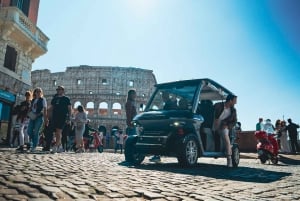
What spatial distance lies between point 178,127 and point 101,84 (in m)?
48.1

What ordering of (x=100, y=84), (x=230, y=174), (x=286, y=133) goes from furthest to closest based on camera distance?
(x=100, y=84)
(x=286, y=133)
(x=230, y=174)

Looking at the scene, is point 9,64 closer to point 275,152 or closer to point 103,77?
point 275,152

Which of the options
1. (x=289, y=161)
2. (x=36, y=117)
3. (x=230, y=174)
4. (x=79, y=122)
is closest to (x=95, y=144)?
(x=79, y=122)

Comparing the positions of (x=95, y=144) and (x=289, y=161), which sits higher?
(x=95, y=144)

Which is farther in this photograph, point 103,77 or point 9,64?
point 103,77

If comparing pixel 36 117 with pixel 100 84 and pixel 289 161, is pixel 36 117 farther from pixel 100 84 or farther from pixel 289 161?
pixel 100 84

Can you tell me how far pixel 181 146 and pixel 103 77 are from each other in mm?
48791

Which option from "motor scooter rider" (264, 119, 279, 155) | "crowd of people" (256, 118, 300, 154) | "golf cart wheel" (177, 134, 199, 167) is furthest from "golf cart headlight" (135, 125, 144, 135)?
"crowd of people" (256, 118, 300, 154)

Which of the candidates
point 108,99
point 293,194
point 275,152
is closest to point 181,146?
point 293,194

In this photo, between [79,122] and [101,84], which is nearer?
[79,122]

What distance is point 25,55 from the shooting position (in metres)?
15.9

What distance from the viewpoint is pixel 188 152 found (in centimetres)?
556

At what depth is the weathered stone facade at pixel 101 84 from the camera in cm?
4969

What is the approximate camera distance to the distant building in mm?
13773
